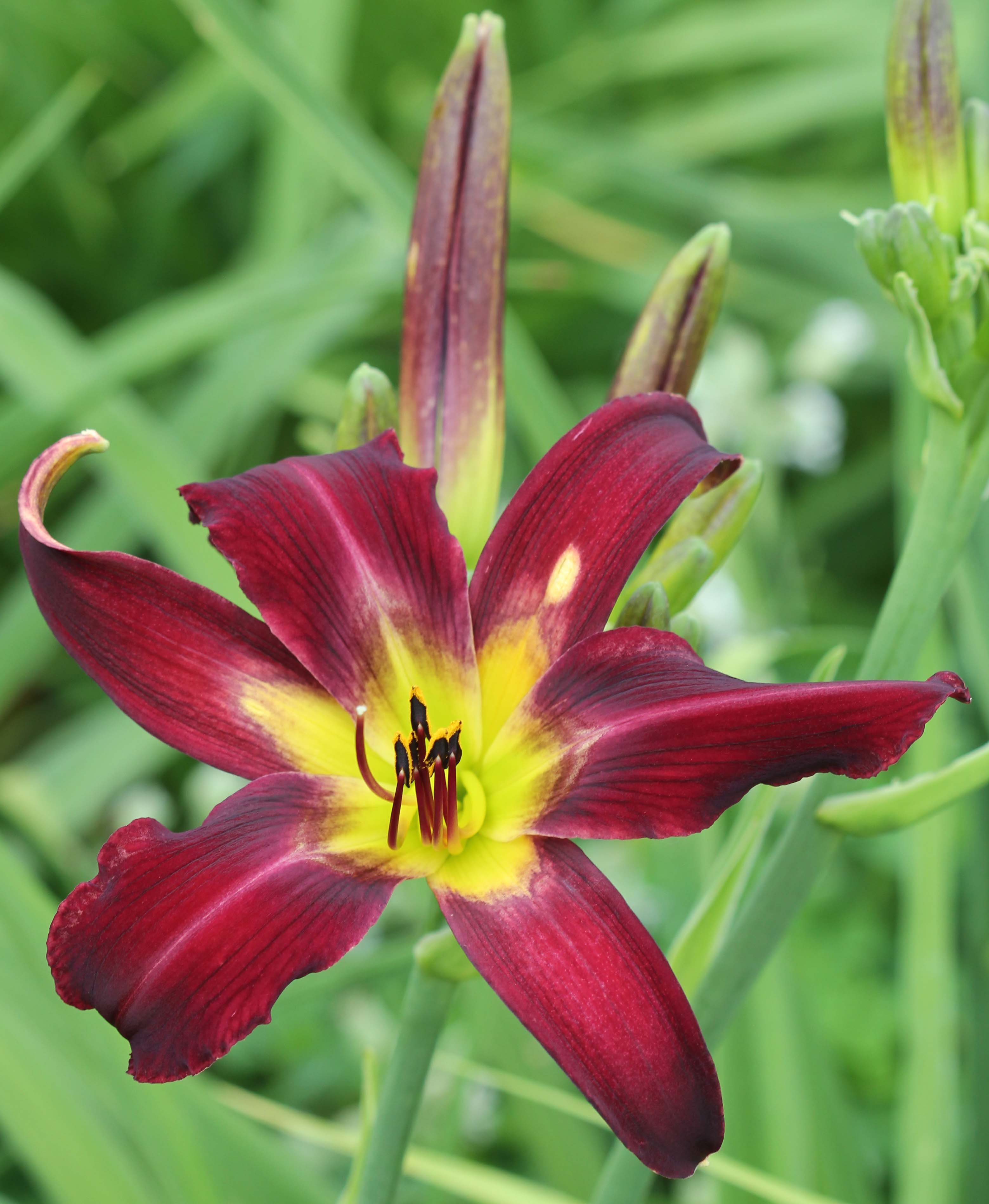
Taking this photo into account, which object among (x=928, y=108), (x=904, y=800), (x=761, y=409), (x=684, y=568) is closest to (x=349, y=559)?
(x=684, y=568)

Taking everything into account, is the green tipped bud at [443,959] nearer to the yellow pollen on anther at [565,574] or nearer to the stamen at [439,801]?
the stamen at [439,801]

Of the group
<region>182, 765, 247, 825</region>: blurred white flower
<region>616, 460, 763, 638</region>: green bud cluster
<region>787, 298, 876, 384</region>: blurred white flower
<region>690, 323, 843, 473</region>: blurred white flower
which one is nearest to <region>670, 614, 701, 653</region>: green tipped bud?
<region>616, 460, 763, 638</region>: green bud cluster

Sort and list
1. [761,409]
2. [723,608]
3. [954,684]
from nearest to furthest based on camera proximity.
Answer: [954,684] < [723,608] < [761,409]

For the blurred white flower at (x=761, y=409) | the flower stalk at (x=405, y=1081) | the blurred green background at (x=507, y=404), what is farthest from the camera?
the blurred white flower at (x=761, y=409)

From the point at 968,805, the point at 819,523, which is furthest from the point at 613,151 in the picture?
the point at 968,805

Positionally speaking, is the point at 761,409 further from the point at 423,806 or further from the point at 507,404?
the point at 423,806

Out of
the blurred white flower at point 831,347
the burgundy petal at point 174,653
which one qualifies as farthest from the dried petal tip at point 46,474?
the blurred white flower at point 831,347

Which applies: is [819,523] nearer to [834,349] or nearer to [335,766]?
[834,349]
